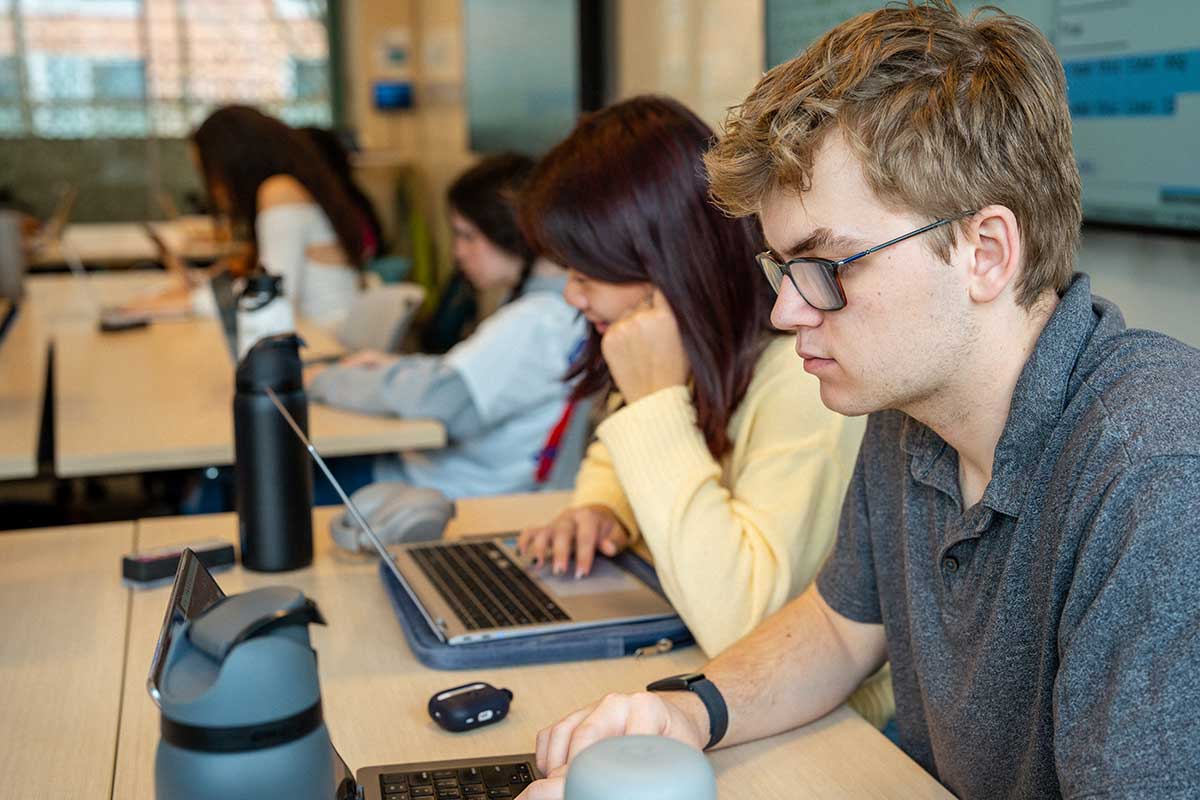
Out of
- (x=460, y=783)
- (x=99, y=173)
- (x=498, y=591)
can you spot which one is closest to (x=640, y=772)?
(x=460, y=783)

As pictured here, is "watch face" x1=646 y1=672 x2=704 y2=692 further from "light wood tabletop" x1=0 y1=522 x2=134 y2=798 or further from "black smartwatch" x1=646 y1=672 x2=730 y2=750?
"light wood tabletop" x1=0 y1=522 x2=134 y2=798

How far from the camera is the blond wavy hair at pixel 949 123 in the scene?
1.03 metres

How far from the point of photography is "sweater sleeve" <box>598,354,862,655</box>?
144cm

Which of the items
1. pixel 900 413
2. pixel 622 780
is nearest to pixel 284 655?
pixel 622 780

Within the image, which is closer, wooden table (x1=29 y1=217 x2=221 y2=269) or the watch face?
the watch face

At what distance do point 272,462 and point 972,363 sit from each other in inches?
36.0

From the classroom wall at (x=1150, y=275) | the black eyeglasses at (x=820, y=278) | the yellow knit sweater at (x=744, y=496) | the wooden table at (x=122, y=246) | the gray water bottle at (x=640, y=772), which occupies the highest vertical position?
the black eyeglasses at (x=820, y=278)

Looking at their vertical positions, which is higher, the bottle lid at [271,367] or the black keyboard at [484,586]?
the bottle lid at [271,367]

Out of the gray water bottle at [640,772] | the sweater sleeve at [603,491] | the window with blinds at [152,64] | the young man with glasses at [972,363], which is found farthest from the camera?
the window with blinds at [152,64]

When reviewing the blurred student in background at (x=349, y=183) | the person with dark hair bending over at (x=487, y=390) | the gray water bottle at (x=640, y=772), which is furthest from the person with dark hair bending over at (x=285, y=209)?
the gray water bottle at (x=640, y=772)

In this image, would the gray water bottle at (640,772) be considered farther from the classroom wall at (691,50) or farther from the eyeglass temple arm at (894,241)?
the classroom wall at (691,50)

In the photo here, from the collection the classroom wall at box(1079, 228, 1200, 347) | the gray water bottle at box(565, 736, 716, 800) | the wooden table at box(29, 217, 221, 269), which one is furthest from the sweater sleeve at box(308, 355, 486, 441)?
the wooden table at box(29, 217, 221, 269)

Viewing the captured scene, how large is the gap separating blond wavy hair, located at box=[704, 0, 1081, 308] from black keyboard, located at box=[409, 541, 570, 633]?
23.9 inches

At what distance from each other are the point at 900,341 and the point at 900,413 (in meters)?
0.23
